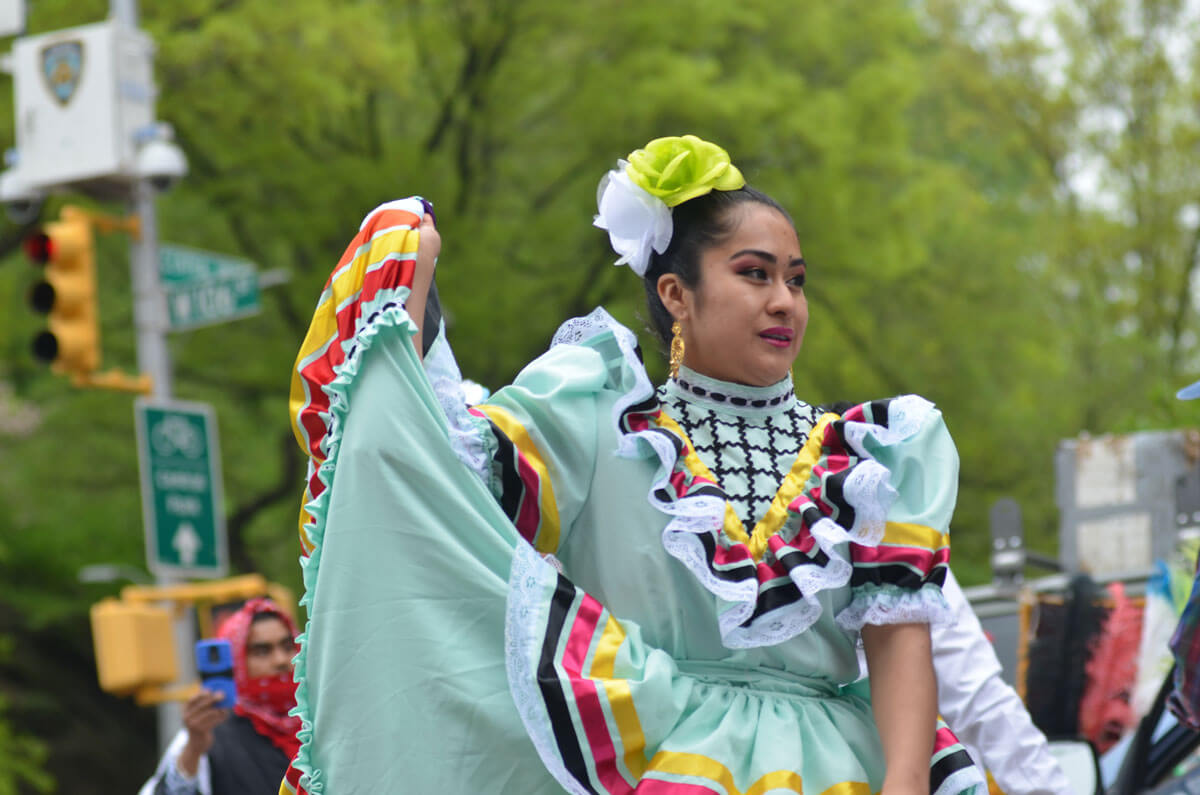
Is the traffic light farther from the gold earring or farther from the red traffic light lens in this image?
the gold earring

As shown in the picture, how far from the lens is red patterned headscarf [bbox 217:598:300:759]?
5227 mm

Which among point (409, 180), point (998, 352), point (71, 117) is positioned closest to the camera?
point (71, 117)

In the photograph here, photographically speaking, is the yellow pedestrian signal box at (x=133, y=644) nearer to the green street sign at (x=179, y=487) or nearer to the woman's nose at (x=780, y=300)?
the green street sign at (x=179, y=487)

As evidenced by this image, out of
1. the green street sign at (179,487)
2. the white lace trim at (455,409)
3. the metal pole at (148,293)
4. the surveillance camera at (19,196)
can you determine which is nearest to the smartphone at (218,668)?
the white lace trim at (455,409)

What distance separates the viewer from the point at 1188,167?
17.1 metres

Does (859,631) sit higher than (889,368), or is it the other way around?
(889,368)

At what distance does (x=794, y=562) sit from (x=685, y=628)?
20 cm

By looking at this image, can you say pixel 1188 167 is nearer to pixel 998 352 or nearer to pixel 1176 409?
pixel 998 352

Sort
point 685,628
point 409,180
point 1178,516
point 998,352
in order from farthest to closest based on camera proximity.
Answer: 1. point 998,352
2. point 409,180
3. point 1178,516
4. point 685,628

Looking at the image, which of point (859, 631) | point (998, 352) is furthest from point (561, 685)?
point (998, 352)

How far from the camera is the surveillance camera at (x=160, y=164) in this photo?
8.80m

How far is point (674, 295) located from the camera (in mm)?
2738

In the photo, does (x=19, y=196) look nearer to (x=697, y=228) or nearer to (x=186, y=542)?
(x=186, y=542)

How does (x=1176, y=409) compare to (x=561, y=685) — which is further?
(x=1176, y=409)
